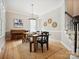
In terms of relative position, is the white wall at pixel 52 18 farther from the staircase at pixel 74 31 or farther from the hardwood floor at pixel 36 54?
the hardwood floor at pixel 36 54

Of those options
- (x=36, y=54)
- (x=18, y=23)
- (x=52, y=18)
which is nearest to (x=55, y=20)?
(x=52, y=18)

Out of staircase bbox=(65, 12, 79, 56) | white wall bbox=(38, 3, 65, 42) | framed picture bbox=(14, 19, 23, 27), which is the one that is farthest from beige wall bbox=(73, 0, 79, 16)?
framed picture bbox=(14, 19, 23, 27)

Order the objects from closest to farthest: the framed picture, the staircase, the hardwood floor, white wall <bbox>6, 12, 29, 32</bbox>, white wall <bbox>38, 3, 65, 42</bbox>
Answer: the staircase
the hardwood floor
white wall <bbox>38, 3, 65, 42</bbox>
white wall <bbox>6, 12, 29, 32</bbox>
the framed picture

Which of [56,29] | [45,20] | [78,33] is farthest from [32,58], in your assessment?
[45,20]

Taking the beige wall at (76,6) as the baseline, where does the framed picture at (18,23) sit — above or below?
below

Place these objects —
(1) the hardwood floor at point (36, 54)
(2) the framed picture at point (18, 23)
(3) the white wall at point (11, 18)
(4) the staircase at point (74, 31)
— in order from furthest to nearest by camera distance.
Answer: (2) the framed picture at point (18, 23) → (3) the white wall at point (11, 18) → (1) the hardwood floor at point (36, 54) → (4) the staircase at point (74, 31)

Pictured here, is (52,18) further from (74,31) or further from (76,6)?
(74,31)

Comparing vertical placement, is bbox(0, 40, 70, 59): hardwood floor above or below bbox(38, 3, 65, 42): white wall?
below

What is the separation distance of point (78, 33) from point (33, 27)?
9.17 meters

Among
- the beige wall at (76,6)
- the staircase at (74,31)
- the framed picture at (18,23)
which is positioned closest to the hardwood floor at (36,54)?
the staircase at (74,31)

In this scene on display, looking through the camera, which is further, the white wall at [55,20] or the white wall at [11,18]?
the white wall at [11,18]

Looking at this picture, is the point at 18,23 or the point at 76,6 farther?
the point at 18,23

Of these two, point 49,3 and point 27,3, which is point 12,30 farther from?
→ point 49,3

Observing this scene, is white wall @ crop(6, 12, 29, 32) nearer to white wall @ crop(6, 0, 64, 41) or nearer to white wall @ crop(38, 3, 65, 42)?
white wall @ crop(6, 0, 64, 41)
